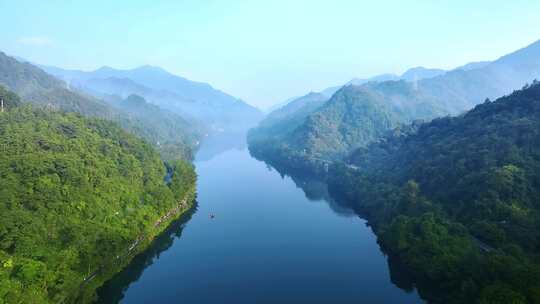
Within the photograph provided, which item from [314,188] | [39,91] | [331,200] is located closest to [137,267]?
[331,200]

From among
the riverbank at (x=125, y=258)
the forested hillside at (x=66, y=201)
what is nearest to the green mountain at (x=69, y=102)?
the forested hillside at (x=66, y=201)

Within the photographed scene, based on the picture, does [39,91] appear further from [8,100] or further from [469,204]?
[469,204]

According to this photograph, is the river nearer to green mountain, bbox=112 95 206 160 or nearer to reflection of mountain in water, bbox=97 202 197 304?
reflection of mountain in water, bbox=97 202 197 304

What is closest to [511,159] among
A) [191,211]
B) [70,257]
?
[191,211]

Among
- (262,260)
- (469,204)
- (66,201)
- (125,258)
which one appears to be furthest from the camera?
(469,204)

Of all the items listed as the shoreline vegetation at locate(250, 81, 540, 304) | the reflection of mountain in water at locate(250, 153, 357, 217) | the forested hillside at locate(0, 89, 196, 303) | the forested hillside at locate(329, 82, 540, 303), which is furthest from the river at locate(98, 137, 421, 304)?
the forested hillside at locate(329, 82, 540, 303)
